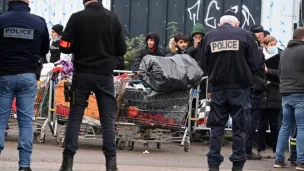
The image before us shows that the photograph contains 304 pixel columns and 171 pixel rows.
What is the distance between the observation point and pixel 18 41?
9.36 metres

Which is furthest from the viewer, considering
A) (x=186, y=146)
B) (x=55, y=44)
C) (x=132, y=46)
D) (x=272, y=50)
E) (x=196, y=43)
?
(x=132, y=46)

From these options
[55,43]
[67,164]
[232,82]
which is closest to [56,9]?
[55,43]

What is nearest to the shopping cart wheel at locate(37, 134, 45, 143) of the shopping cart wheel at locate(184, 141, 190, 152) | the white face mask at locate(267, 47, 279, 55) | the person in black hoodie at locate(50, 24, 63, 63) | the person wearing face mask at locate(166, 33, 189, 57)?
the shopping cart wheel at locate(184, 141, 190, 152)

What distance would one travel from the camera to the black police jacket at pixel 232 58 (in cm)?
1021

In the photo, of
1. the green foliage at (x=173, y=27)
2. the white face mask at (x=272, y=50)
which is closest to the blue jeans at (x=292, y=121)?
the white face mask at (x=272, y=50)

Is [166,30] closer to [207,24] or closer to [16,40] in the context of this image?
[207,24]

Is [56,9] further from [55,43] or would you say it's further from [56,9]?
[55,43]

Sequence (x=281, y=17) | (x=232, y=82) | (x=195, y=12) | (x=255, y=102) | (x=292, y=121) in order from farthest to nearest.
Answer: (x=195, y=12), (x=281, y=17), (x=255, y=102), (x=292, y=121), (x=232, y=82)

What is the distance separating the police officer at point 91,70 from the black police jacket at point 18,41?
372 millimetres

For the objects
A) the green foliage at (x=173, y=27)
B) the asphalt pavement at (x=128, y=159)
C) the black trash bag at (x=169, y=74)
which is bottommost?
the asphalt pavement at (x=128, y=159)

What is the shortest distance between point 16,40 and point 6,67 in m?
0.33

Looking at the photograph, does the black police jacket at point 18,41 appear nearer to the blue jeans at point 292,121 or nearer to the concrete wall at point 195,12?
the blue jeans at point 292,121

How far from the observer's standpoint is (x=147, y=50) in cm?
1478

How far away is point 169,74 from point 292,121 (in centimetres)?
204
